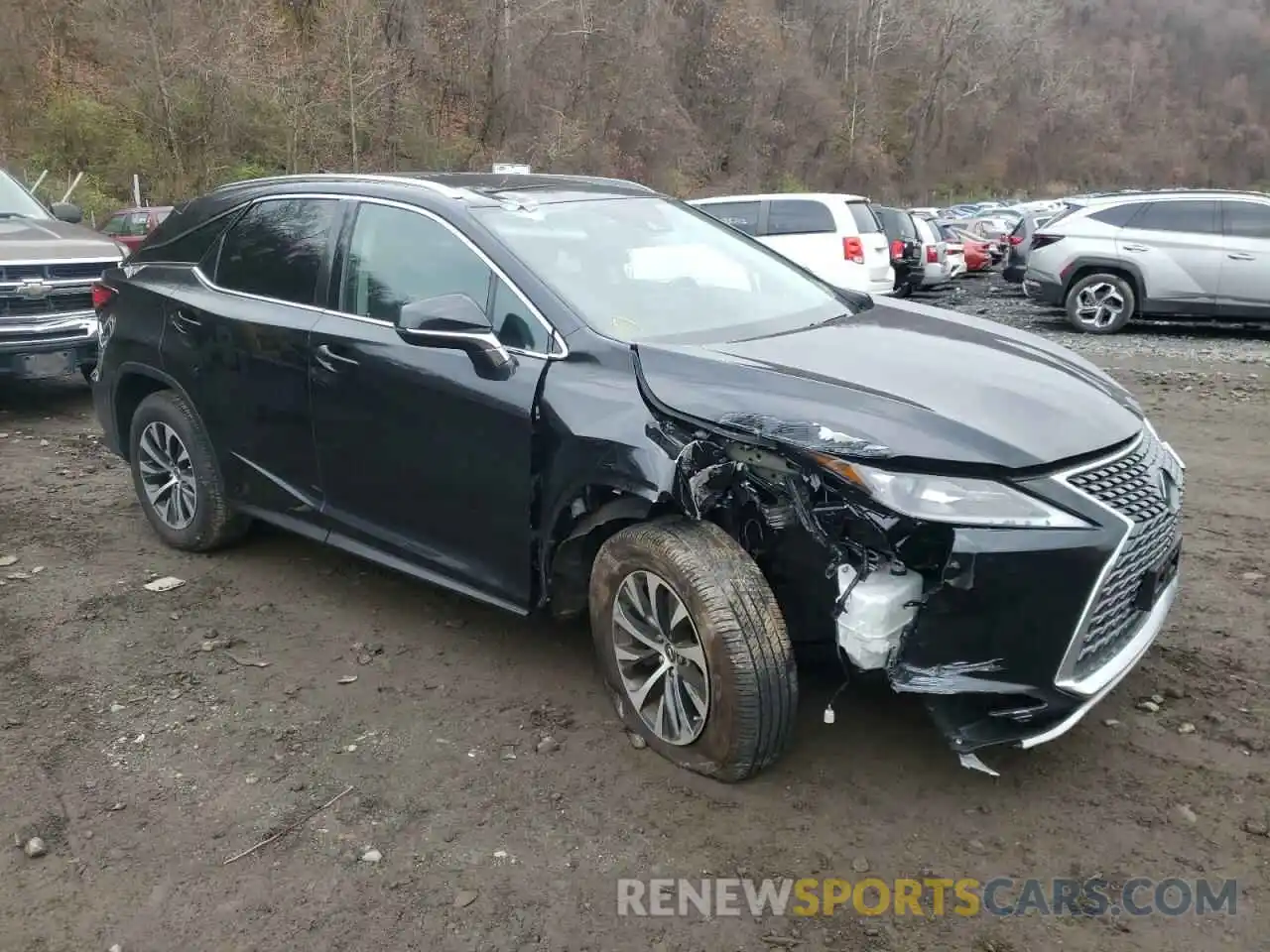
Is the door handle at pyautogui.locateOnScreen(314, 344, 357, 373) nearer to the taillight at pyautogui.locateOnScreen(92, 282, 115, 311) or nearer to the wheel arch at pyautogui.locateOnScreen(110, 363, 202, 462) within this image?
the wheel arch at pyautogui.locateOnScreen(110, 363, 202, 462)

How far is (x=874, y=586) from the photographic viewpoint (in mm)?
2773

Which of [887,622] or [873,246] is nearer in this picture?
[887,622]

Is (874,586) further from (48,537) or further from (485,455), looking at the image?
(48,537)

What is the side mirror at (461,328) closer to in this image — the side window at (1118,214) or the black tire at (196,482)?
the black tire at (196,482)

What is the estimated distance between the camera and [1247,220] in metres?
11.4

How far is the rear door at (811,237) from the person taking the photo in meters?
12.9

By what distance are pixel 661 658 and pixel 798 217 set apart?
1126cm

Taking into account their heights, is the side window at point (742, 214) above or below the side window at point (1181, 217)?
below

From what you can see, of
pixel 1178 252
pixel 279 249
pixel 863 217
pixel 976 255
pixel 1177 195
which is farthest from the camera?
pixel 976 255

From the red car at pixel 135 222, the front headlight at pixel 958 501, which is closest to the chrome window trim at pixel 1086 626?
the front headlight at pixel 958 501

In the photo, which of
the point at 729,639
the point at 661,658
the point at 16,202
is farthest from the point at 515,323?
the point at 16,202

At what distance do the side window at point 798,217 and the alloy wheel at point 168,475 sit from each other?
9.89 metres

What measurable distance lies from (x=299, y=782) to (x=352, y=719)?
1.26ft

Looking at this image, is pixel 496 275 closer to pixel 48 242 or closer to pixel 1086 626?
pixel 1086 626
